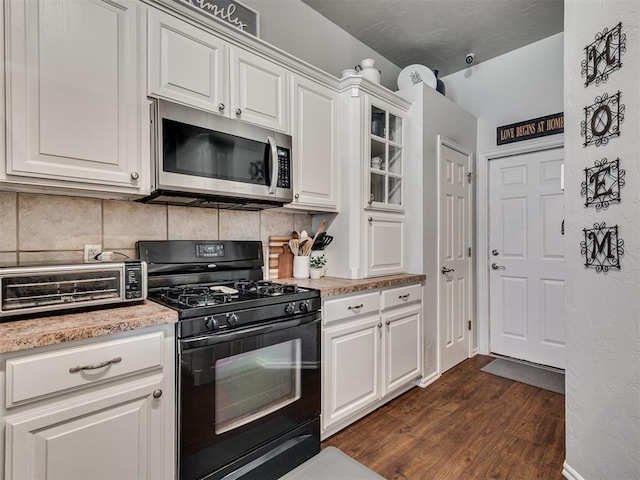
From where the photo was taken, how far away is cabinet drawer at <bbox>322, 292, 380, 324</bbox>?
1.99 metres

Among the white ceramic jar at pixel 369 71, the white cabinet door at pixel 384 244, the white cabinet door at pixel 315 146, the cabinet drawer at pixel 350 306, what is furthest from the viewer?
the white ceramic jar at pixel 369 71

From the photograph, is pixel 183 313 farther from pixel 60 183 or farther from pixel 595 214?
pixel 595 214

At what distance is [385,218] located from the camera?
8.68 ft

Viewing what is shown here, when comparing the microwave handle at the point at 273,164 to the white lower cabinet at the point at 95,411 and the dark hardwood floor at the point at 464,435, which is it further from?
the dark hardwood floor at the point at 464,435

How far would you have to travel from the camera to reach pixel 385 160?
268cm

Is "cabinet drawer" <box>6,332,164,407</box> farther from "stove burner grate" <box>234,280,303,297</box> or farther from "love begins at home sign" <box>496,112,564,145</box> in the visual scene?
"love begins at home sign" <box>496,112,564,145</box>

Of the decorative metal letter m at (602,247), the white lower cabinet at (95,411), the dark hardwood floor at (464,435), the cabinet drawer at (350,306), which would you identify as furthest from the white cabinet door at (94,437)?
the decorative metal letter m at (602,247)

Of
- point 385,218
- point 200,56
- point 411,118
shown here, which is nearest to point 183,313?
point 200,56

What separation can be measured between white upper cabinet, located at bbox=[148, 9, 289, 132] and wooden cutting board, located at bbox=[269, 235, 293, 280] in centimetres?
76

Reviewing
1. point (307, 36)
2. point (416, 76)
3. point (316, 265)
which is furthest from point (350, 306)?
point (416, 76)

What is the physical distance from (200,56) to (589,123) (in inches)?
74.7

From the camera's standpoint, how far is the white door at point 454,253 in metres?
3.07

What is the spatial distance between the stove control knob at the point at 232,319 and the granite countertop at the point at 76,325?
0.22 metres

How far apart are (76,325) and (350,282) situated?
1476mm
